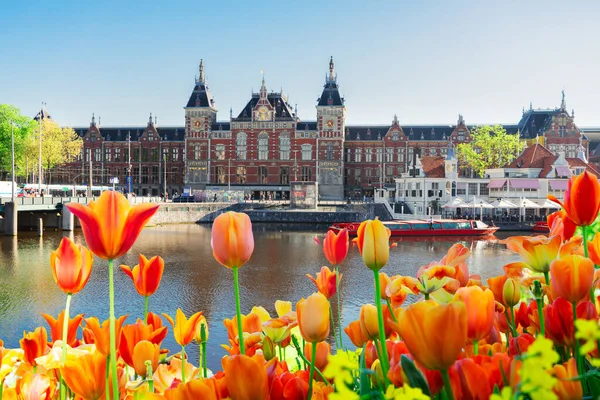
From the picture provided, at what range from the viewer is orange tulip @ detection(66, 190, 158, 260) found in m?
1.40

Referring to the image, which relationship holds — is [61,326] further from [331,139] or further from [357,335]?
[331,139]

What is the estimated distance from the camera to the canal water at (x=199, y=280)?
1273 cm

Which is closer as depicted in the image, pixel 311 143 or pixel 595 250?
pixel 595 250

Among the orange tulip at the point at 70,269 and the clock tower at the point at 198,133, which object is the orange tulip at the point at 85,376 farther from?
the clock tower at the point at 198,133

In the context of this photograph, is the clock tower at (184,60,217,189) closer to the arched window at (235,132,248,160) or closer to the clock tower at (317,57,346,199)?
the arched window at (235,132,248,160)

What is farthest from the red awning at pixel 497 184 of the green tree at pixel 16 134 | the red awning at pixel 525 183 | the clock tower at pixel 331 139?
the green tree at pixel 16 134

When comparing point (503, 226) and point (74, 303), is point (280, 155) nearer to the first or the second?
point (503, 226)

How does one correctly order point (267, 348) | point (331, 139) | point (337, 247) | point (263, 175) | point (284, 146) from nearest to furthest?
point (267, 348) < point (337, 247) < point (331, 139) < point (284, 146) < point (263, 175)

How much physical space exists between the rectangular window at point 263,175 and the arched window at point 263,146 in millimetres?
1218

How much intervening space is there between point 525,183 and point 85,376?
136 ft

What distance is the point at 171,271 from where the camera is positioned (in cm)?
1905

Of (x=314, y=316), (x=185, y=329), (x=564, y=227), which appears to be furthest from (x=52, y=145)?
(x=314, y=316)

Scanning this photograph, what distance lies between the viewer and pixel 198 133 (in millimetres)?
57312

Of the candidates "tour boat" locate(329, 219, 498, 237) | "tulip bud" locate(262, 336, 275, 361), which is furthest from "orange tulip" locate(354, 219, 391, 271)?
"tour boat" locate(329, 219, 498, 237)
